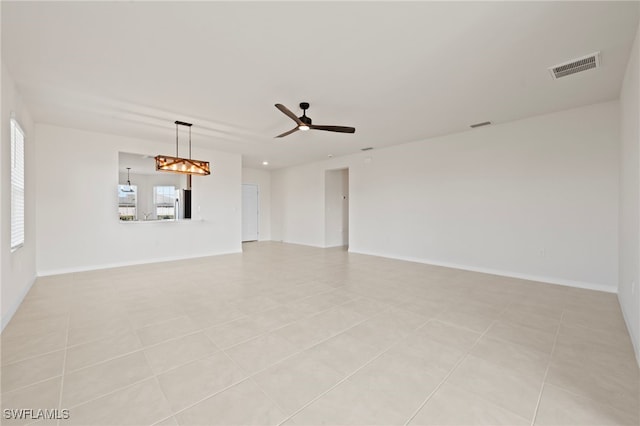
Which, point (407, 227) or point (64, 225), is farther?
point (407, 227)

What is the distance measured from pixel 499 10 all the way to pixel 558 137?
3256 mm

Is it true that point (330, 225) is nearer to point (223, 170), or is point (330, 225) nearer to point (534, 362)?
point (223, 170)

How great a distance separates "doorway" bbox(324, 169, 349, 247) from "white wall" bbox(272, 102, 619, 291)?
1219 millimetres

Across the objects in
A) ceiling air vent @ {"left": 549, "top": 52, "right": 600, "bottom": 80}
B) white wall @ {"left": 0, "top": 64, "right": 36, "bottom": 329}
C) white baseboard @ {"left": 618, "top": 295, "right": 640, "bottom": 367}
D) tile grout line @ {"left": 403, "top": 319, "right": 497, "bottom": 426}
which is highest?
ceiling air vent @ {"left": 549, "top": 52, "right": 600, "bottom": 80}

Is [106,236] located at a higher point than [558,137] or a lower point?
lower

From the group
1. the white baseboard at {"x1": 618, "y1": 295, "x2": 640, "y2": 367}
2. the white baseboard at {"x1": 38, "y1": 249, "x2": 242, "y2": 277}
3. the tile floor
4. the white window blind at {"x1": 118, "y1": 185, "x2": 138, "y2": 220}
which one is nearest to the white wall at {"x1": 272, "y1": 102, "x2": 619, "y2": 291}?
the tile floor

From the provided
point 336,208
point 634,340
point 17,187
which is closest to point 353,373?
point 634,340

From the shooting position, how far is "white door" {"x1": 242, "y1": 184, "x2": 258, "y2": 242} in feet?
31.5

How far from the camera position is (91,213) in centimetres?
538

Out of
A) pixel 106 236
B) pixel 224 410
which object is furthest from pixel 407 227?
pixel 106 236

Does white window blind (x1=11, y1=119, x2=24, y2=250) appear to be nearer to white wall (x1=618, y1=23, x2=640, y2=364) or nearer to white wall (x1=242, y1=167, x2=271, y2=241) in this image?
white wall (x1=242, y1=167, x2=271, y2=241)

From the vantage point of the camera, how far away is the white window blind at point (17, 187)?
3.29 metres

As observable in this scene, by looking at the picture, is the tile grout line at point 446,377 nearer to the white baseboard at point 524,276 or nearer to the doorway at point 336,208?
the white baseboard at point 524,276

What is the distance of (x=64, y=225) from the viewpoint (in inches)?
201
